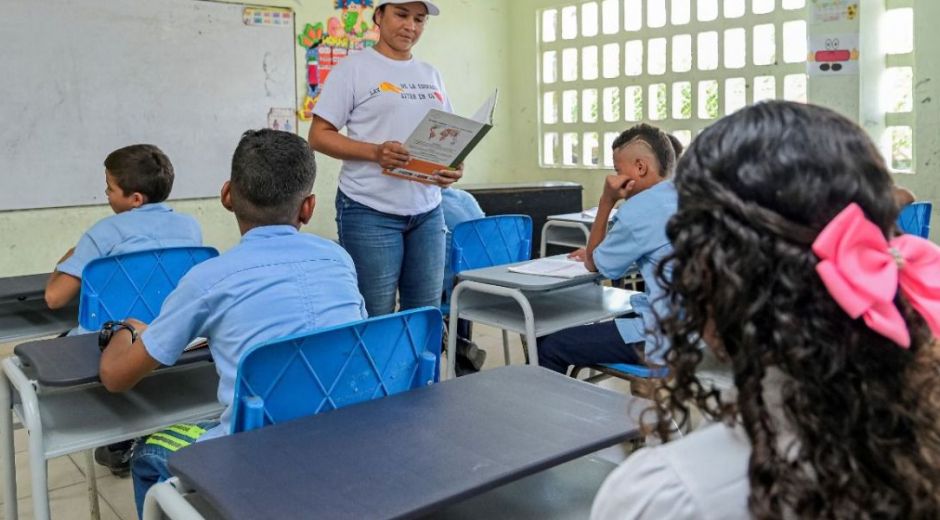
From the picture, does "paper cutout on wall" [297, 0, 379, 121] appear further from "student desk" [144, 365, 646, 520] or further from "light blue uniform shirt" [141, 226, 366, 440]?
"student desk" [144, 365, 646, 520]

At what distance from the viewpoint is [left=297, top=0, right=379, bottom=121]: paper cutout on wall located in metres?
5.42

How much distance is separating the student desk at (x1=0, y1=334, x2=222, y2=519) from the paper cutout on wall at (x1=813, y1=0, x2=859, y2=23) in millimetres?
3732

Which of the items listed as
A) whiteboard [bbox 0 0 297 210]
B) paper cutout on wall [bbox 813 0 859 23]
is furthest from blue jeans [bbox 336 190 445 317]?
paper cutout on wall [bbox 813 0 859 23]

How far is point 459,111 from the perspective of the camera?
6.32 meters

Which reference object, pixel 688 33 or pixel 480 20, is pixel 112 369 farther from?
pixel 480 20

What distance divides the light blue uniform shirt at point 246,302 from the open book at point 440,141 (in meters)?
0.88

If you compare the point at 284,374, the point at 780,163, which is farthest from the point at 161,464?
the point at 780,163

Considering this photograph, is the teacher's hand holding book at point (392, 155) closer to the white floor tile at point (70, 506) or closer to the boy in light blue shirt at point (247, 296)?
A: the boy in light blue shirt at point (247, 296)

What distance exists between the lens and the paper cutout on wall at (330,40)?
17.8 feet

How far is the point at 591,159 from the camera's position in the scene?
610 cm

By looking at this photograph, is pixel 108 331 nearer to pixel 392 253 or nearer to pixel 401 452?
A: pixel 401 452

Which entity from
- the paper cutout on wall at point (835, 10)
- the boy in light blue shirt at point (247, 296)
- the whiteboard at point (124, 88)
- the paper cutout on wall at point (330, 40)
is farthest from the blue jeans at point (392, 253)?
the paper cutout on wall at point (330, 40)

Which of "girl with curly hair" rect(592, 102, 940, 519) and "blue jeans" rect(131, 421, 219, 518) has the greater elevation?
"girl with curly hair" rect(592, 102, 940, 519)

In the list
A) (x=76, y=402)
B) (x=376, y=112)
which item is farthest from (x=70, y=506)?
(x=376, y=112)
